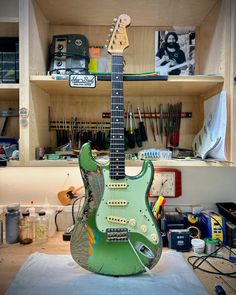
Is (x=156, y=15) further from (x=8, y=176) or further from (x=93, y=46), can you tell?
Result: (x=8, y=176)

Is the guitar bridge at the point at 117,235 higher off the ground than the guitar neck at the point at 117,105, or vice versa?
the guitar neck at the point at 117,105

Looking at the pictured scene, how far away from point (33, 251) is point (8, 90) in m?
0.71

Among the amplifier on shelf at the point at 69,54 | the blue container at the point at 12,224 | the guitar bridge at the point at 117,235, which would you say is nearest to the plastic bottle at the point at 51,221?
the blue container at the point at 12,224

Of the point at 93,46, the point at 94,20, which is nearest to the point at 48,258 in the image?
the point at 93,46

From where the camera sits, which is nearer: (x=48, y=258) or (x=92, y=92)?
(x=48, y=258)

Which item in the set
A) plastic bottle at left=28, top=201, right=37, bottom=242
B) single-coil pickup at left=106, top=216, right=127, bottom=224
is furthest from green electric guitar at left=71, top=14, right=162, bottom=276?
plastic bottle at left=28, top=201, right=37, bottom=242

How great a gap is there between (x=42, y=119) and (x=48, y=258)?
633 millimetres

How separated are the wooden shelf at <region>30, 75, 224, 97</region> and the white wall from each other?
0.42 metres

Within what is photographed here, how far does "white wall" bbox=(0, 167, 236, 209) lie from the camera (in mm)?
1307

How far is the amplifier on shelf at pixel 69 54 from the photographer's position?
110 centimetres

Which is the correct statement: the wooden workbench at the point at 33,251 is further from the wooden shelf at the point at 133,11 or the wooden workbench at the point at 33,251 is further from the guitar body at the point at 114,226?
the wooden shelf at the point at 133,11

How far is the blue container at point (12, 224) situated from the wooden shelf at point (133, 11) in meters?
0.97

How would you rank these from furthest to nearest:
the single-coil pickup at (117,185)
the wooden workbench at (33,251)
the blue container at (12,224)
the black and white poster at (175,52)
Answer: the black and white poster at (175,52), the blue container at (12,224), the single-coil pickup at (117,185), the wooden workbench at (33,251)

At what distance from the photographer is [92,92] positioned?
1216mm
